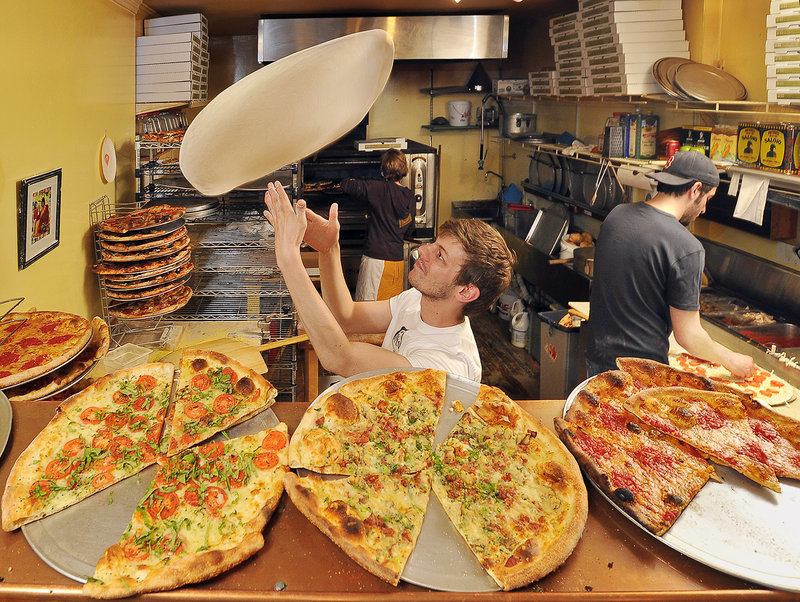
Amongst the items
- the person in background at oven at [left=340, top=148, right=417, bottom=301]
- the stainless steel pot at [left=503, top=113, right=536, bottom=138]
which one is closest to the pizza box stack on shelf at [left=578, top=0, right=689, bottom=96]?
the person in background at oven at [left=340, top=148, right=417, bottom=301]

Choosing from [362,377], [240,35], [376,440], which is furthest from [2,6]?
[240,35]

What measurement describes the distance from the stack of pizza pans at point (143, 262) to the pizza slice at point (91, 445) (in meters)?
1.59

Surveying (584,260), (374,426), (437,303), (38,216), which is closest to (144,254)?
(38,216)

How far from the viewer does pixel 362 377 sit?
166cm

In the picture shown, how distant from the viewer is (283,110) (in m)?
1.30

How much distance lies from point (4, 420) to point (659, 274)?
8.93ft

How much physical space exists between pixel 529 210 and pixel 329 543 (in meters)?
6.15

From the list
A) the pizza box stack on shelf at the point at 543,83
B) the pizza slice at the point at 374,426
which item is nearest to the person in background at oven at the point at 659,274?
the pizza slice at the point at 374,426

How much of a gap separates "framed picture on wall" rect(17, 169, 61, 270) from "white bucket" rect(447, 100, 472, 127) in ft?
17.4

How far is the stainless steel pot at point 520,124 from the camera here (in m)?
7.18

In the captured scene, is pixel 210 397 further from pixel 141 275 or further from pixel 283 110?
pixel 141 275

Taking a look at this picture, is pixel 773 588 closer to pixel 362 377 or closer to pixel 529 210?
pixel 362 377

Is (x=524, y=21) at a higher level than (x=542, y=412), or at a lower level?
higher

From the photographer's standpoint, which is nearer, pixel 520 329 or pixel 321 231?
pixel 321 231
